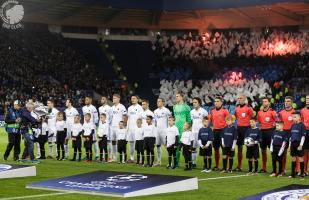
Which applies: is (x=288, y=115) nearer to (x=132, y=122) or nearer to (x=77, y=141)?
(x=132, y=122)

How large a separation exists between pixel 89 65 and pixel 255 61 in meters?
12.8

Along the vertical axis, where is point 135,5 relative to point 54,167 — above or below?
above

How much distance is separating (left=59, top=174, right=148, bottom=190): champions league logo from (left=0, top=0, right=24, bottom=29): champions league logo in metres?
18.9

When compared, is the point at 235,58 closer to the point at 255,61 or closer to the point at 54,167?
the point at 255,61

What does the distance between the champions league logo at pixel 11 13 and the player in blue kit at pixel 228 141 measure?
55.3 feet

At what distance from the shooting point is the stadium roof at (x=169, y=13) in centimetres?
4278

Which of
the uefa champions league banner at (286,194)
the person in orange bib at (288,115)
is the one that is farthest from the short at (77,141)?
the uefa champions league banner at (286,194)

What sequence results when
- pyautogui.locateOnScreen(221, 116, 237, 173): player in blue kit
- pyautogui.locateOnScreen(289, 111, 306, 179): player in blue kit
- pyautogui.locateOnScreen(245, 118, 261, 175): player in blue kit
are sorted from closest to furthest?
pyautogui.locateOnScreen(289, 111, 306, 179): player in blue kit → pyautogui.locateOnScreen(245, 118, 261, 175): player in blue kit → pyautogui.locateOnScreen(221, 116, 237, 173): player in blue kit

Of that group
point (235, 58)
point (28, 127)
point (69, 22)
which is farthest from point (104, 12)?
point (28, 127)

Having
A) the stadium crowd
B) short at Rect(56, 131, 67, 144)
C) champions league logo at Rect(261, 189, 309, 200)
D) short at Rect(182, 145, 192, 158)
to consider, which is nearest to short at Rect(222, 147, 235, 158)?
short at Rect(182, 145, 192, 158)

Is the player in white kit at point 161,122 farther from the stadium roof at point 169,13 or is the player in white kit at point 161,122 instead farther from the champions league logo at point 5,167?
the stadium roof at point 169,13

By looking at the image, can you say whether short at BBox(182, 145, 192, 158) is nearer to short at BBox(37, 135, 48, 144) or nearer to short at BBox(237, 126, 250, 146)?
short at BBox(237, 126, 250, 146)

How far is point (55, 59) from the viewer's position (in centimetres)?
4775

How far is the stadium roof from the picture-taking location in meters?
42.8
